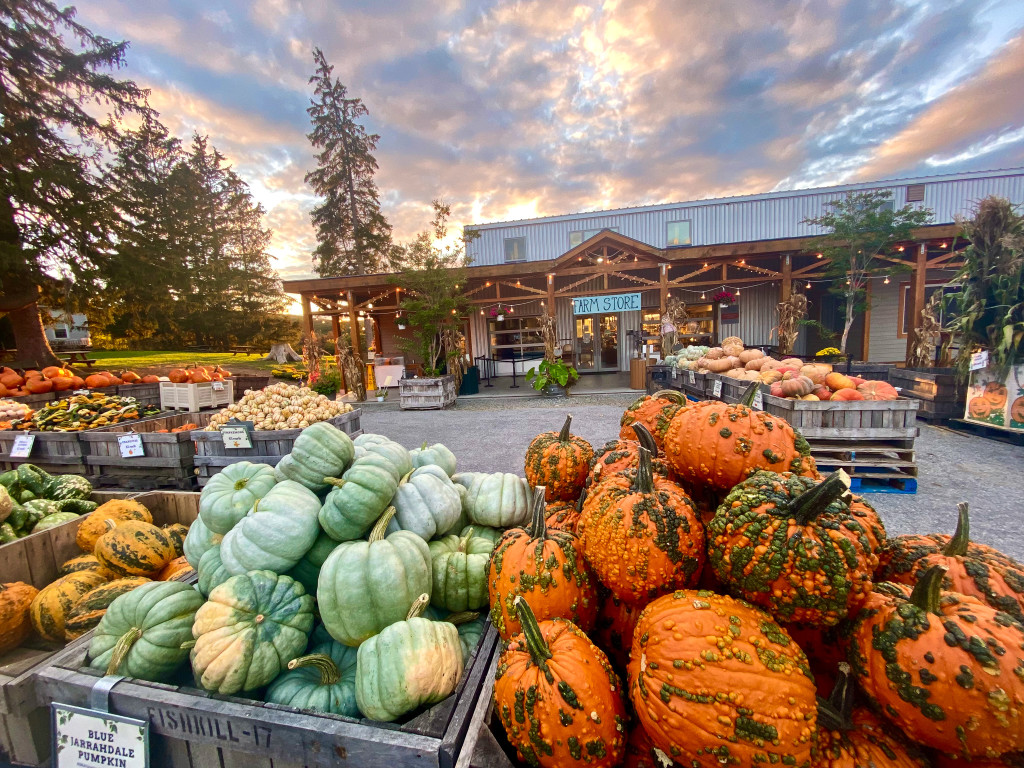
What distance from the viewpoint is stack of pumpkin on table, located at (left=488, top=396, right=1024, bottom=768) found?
2.68 feet

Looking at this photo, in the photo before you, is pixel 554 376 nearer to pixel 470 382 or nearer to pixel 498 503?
pixel 470 382

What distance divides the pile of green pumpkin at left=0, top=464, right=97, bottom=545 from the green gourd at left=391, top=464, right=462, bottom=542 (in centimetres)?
243

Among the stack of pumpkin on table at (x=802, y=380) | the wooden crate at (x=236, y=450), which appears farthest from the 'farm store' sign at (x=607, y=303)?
the wooden crate at (x=236, y=450)

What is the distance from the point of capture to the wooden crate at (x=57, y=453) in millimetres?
4059

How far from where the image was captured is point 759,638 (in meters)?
0.90

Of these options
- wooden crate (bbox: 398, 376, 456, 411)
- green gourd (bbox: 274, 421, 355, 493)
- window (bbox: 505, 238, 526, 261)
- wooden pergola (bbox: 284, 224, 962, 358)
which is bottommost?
wooden crate (bbox: 398, 376, 456, 411)

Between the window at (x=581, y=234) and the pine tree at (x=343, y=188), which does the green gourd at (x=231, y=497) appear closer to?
the window at (x=581, y=234)

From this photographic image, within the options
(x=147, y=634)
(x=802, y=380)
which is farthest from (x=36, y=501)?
(x=802, y=380)

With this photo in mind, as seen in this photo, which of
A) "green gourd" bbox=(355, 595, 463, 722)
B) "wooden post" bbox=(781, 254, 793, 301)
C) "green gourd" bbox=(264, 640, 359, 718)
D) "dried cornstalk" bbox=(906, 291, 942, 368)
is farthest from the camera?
"wooden post" bbox=(781, 254, 793, 301)

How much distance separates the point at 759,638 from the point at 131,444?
16.9 feet

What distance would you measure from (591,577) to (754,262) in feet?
48.0

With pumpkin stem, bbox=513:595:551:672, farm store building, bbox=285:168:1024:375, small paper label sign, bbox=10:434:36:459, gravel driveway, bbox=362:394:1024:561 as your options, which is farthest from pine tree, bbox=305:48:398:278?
pumpkin stem, bbox=513:595:551:672

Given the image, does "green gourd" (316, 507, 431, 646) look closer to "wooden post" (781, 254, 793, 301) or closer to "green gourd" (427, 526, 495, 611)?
"green gourd" (427, 526, 495, 611)

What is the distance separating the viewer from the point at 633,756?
3.38ft
